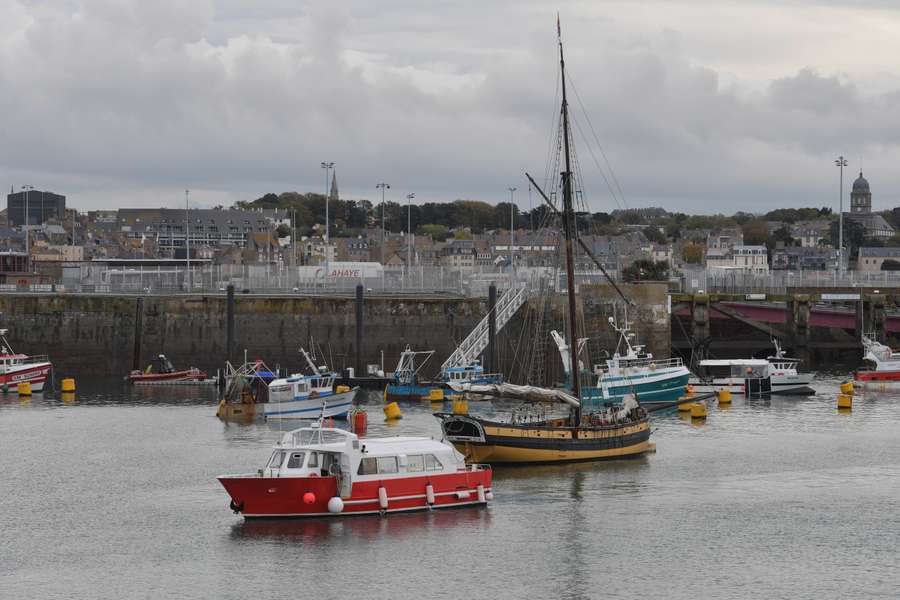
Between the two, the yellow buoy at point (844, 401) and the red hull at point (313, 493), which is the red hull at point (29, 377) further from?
the red hull at point (313, 493)

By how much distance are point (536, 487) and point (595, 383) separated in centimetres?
3531

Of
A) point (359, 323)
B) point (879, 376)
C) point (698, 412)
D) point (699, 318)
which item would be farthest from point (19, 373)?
point (879, 376)

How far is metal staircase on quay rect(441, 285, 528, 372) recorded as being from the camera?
94.8 m

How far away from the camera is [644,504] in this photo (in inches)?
2034

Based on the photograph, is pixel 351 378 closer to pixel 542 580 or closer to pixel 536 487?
pixel 536 487

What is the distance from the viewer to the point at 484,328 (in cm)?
9769

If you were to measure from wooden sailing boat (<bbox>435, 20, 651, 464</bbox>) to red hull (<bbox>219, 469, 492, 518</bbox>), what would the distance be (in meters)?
9.15

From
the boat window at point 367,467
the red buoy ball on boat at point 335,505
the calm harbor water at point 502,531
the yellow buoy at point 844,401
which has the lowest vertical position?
the calm harbor water at point 502,531

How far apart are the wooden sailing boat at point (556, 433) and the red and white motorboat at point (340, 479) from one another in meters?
8.55

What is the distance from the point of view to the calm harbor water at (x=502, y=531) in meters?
40.5

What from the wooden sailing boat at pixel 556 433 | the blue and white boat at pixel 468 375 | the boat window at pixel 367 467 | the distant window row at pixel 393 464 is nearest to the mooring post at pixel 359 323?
the blue and white boat at pixel 468 375

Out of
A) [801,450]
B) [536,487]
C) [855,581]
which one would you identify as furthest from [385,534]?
[801,450]

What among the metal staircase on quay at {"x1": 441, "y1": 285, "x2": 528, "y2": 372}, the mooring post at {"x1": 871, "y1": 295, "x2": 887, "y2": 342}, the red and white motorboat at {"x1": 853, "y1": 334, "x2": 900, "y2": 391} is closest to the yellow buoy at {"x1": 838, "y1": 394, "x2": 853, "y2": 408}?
the red and white motorboat at {"x1": 853, "y1": 334, "x2": 900, "y2": 391}

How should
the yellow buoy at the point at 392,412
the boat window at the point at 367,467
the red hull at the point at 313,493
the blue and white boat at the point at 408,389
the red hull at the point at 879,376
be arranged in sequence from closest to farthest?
the red hull at the point at 313,493 < the boat window at the point at 367,467 < the yellow buoy at the point at 392,412 < the blue and white boat at the point at 408,389 < the red hull at the point at 879,376
